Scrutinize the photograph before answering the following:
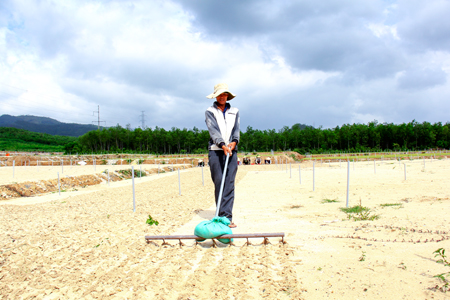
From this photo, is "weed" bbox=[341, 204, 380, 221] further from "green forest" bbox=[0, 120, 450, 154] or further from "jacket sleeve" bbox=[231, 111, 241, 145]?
"green forest" bbox=[0, 120, 450, 154]

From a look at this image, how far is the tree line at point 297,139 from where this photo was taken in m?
77.9

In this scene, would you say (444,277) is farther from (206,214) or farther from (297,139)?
(297,139)

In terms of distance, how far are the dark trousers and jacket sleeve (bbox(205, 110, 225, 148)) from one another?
21cm

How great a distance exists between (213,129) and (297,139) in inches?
3379

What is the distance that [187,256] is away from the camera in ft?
9.87

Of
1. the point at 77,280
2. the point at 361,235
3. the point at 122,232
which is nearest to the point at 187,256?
the point at 77,280

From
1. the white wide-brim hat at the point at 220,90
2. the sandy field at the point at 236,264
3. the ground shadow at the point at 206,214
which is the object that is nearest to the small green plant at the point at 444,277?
the sandy field at the point at 236,264

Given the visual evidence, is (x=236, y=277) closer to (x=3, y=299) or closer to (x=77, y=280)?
(x=77, y=280)

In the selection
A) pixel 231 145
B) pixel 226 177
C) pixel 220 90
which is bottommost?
pixel 226 177

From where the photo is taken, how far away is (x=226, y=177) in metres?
4.33

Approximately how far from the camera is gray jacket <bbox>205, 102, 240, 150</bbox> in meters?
4.45

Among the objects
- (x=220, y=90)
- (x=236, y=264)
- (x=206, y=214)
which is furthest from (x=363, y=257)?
(x=206, y=214)

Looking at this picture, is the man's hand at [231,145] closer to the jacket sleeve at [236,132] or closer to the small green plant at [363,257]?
the jacket sleeve at [236,132]

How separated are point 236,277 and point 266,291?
0.36 m
